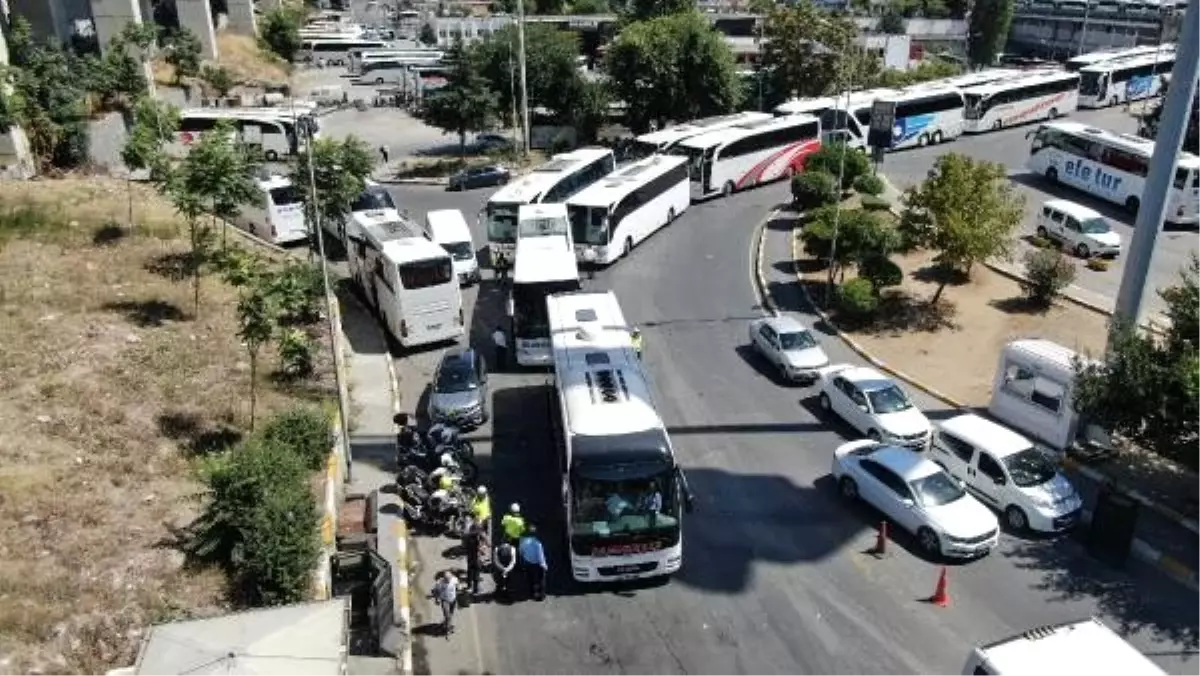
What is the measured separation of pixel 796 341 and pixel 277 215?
19911mm

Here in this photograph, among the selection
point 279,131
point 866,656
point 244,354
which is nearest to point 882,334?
point 866,656

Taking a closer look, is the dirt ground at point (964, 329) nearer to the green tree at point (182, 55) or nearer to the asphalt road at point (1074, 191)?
the asphalt road at point (1074, 191)

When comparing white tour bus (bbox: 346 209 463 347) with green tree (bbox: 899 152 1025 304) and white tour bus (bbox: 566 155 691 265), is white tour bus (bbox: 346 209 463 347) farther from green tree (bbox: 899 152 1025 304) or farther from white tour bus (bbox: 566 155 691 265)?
green tree (bbox: 899 152 1025 304)

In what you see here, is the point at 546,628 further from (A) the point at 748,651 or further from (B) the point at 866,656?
(B) the point at 866,656

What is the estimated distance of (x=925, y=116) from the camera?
48.6m

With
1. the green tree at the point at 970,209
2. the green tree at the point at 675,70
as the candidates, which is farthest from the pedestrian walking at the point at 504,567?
the green tree at the point at 675,70

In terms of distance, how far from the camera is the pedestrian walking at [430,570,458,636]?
47.9ft

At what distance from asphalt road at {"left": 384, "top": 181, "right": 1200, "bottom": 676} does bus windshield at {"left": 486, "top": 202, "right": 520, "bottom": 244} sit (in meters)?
10.2

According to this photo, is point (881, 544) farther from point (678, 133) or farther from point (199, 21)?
point (199, 21)

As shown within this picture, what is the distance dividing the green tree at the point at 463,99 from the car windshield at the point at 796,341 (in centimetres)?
2703

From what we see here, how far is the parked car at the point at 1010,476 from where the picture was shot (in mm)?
17328

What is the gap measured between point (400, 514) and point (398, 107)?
57195 mm

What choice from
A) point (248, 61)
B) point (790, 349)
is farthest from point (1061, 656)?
point (248, 61)

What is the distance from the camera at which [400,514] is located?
59.2 feet
